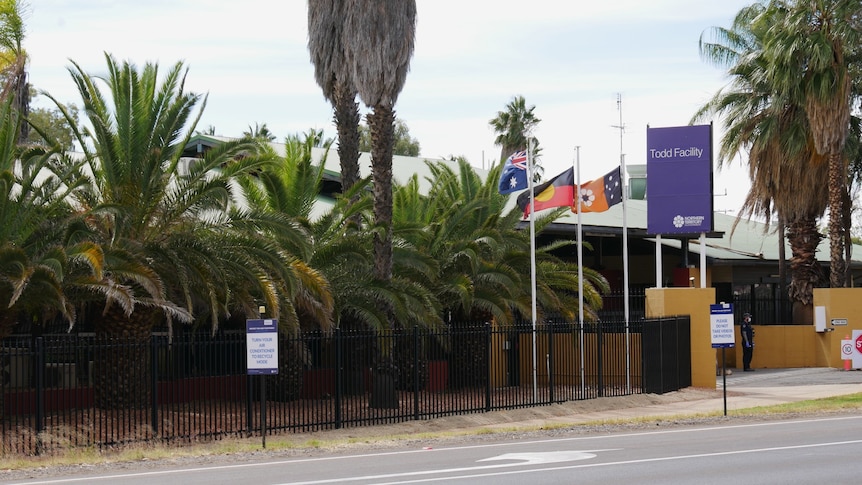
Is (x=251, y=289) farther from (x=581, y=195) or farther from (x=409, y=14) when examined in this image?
(x=581, y=195)

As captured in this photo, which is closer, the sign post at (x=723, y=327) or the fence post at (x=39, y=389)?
the fence post at (x=39, y=389)

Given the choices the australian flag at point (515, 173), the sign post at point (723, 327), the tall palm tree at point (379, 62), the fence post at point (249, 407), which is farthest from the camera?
the australian flag at point (515, 173)

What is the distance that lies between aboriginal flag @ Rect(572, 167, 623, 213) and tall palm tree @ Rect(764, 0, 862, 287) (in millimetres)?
11310

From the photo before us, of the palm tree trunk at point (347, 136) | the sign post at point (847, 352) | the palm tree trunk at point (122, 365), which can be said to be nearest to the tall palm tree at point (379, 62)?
the palm tree trunk at point (347, 136)

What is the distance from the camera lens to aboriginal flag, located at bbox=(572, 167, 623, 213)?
2614 centimetres

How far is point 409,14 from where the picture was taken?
24.2 meters

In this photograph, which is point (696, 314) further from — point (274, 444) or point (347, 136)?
point (274, 444)

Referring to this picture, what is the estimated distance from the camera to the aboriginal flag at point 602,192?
2614 cm

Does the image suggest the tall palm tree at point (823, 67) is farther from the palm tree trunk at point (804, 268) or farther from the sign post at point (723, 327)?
the sign post at point (723, 327)

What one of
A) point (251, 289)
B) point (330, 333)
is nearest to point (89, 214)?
point (251, 289)

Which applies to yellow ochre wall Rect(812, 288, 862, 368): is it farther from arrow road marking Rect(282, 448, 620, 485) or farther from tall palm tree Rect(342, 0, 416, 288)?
arrow road marking Rect(282, 448, 620, 485)

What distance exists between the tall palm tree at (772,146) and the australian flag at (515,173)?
14163mm

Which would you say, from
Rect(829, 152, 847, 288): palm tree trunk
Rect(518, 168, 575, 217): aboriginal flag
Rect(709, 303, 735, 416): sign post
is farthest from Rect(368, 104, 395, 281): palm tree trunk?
Rect(829, 152, 847, 288): palm tree trunk

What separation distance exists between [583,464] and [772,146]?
25.0 meters
